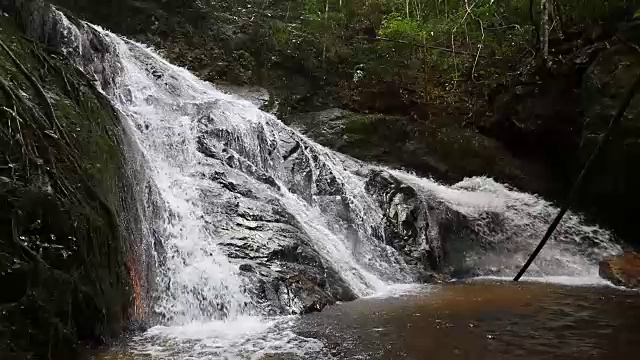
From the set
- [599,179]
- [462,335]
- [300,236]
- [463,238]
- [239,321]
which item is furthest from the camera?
[599,179]

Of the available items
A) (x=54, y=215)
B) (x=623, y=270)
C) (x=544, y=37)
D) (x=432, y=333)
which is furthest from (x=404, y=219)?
(x=54, y=215)

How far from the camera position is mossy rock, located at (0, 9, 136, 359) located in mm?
4047

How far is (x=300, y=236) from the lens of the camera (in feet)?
25.8

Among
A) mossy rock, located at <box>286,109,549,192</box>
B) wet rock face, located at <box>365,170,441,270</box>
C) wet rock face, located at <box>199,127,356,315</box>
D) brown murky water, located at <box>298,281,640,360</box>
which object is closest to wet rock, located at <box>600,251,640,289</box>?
brown murky water, located at <box>298,281,640,360</box>

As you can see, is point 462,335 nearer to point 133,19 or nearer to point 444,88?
point 444,88

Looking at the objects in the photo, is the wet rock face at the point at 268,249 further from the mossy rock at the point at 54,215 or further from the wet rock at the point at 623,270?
the wet rock at the point at 623,270

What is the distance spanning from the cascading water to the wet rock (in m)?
1.09

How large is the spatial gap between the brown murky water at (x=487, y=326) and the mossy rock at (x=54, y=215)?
6.59 ft

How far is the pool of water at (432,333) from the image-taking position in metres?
4.39

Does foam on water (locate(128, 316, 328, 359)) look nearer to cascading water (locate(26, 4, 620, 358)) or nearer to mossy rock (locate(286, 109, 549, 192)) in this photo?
cascading water (locate(26, 4, 620, 358))

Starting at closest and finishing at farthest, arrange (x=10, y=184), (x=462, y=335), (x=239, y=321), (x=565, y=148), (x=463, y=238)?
(x=10, y=184)
(x=462, y=335)
(x=239, y=321)
(x=463, y=238)
(x=565, y=148)

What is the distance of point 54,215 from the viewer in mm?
4535

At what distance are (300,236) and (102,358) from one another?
3.83 m

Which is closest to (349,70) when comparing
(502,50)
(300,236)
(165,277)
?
(502,50)
